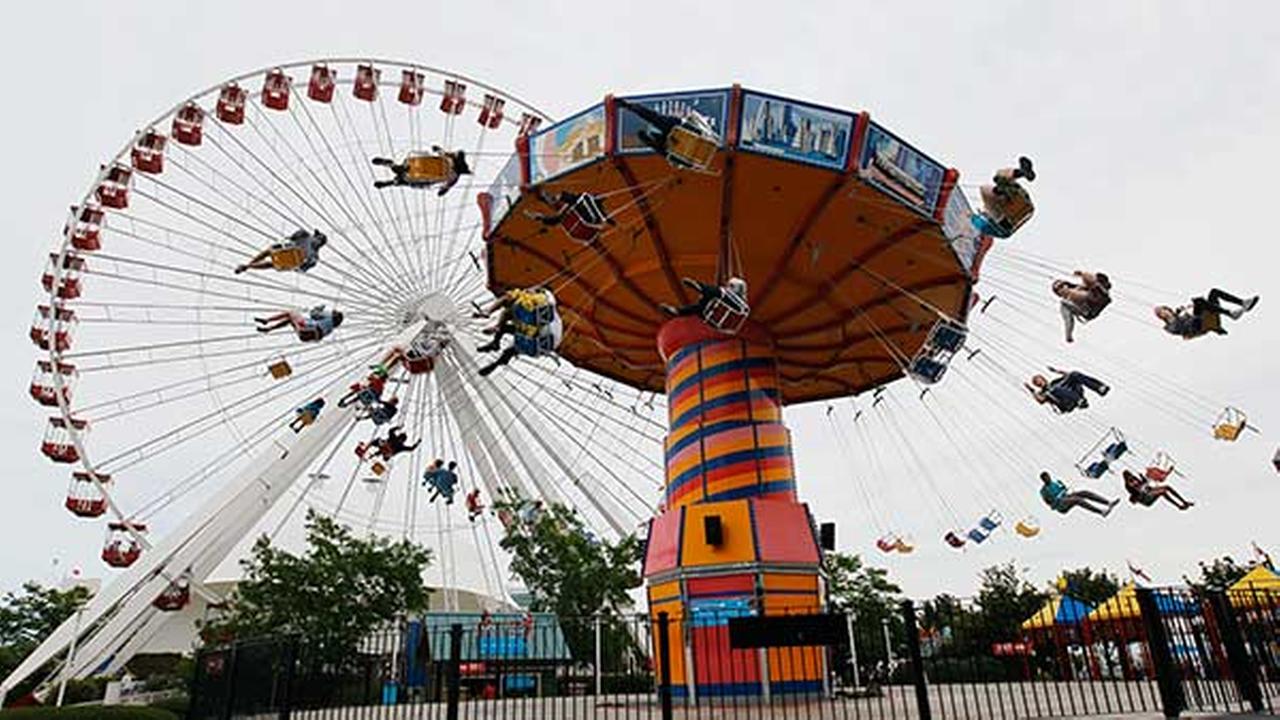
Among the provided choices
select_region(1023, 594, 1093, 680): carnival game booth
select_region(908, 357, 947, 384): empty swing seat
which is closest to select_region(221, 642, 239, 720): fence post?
select_region(1023, 594, 1093, 680): carnival game booth

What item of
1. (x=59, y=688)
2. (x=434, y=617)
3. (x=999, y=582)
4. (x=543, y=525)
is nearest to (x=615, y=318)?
(x=543, y=525)

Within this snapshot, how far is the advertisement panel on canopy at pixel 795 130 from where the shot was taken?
1336cm

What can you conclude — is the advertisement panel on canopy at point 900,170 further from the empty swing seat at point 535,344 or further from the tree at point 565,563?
the tree at point 565,563

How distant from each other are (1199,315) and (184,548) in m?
25.3

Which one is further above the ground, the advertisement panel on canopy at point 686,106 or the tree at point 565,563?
the advertisement panel on canopy at point 686,106

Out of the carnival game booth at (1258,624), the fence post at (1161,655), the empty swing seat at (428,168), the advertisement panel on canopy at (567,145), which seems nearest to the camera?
the fence post at (1161,655)

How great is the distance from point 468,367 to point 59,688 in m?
13.5

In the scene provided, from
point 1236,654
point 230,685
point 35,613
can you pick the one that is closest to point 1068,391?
point 1236,654

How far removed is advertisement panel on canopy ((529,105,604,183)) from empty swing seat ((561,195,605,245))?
1425 millimetres

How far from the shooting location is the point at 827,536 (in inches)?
667

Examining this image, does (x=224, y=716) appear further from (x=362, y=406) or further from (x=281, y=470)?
(x=281, y=470)

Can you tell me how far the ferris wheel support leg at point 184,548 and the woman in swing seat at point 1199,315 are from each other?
17.4 meters

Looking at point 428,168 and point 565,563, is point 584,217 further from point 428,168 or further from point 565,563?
point 565,563

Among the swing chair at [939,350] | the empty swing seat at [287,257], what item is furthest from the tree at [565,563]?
the swing chair at [939,350]
